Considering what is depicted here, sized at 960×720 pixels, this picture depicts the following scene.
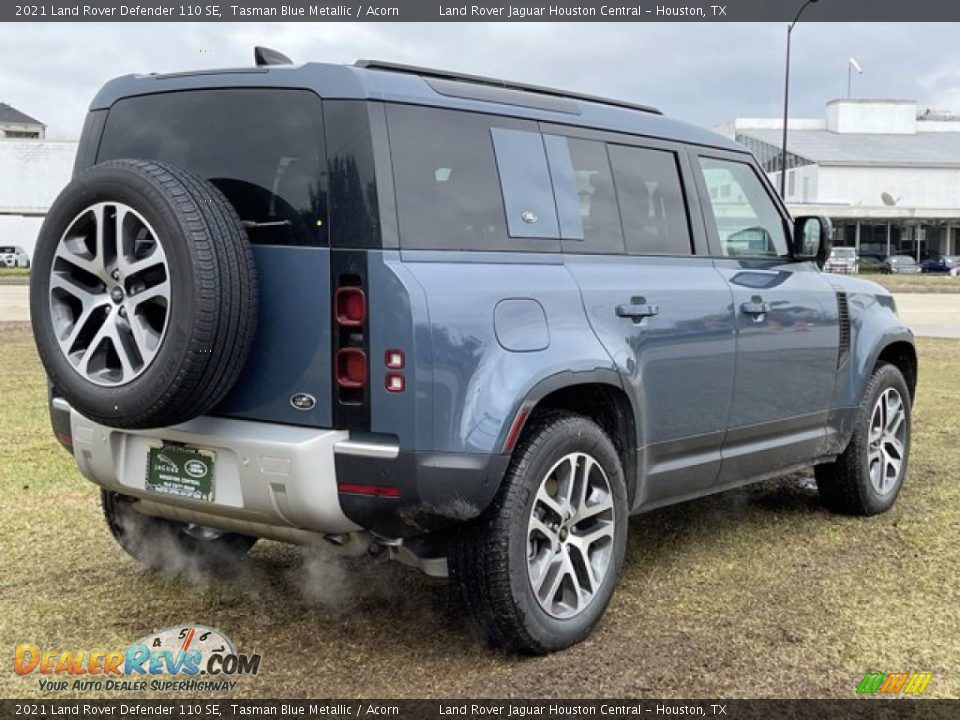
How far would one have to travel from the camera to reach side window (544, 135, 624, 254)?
4137mm

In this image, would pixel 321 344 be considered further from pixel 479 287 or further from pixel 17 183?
pixel 17 183

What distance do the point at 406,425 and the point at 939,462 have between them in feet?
17.2

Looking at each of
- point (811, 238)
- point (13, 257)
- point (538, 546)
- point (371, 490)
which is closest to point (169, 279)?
point (371, 490)

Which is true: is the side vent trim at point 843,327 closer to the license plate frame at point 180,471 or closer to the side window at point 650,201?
the side window at point 650,201

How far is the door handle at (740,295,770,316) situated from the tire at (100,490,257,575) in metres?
2.47

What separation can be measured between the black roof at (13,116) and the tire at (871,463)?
97084mm

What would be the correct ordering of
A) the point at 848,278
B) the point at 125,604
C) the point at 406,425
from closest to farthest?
the point at 406,425 → the point at 125,604 → the point at 848,278

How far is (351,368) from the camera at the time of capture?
345 centimetres

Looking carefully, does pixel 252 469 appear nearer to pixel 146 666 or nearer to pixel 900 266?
pixel 146 666

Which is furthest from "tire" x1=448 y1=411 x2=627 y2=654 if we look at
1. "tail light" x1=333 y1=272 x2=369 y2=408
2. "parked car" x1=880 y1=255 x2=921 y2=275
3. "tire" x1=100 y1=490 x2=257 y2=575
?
"parked car" x1=880 y1=255 x2=921 y2=275

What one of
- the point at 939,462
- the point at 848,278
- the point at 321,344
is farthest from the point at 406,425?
the point at 939,462

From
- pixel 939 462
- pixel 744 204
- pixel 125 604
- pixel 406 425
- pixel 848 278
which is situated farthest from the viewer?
pixel 939 462

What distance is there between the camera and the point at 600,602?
406cm

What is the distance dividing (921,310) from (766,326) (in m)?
20.1
